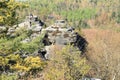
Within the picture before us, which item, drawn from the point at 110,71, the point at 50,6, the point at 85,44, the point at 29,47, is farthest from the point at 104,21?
the point at 29,47

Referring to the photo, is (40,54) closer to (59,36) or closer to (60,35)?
(59,36)

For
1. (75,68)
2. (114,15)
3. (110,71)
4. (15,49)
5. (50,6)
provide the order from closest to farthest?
1. (15,49)
2. (75,68)
3. (110,71)
4. (114,15)
5. (50,6)

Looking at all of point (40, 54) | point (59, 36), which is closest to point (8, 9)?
point (40, 54)

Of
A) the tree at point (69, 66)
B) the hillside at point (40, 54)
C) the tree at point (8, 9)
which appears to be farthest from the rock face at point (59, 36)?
the tree at point (8, 9)

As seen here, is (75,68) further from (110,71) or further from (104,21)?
(104,21)

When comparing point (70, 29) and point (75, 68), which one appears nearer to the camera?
point (75, 68)

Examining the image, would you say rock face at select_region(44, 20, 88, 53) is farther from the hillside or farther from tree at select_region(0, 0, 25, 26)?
tree at select_region(0, 0, 25, 26)

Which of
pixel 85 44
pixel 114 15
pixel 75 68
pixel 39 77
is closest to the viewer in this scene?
pixel 75 68

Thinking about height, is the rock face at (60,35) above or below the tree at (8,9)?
below

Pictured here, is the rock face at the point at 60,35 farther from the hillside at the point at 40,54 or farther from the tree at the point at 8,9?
the tree at the point at 8,9

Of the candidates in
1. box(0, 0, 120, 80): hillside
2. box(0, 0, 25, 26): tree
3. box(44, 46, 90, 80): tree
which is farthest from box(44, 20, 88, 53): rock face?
box(0, 0, 25, 26): tree

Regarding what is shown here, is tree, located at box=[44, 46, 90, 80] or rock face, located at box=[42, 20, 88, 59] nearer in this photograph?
tree, located at box=[44, 46, 90, 80]
